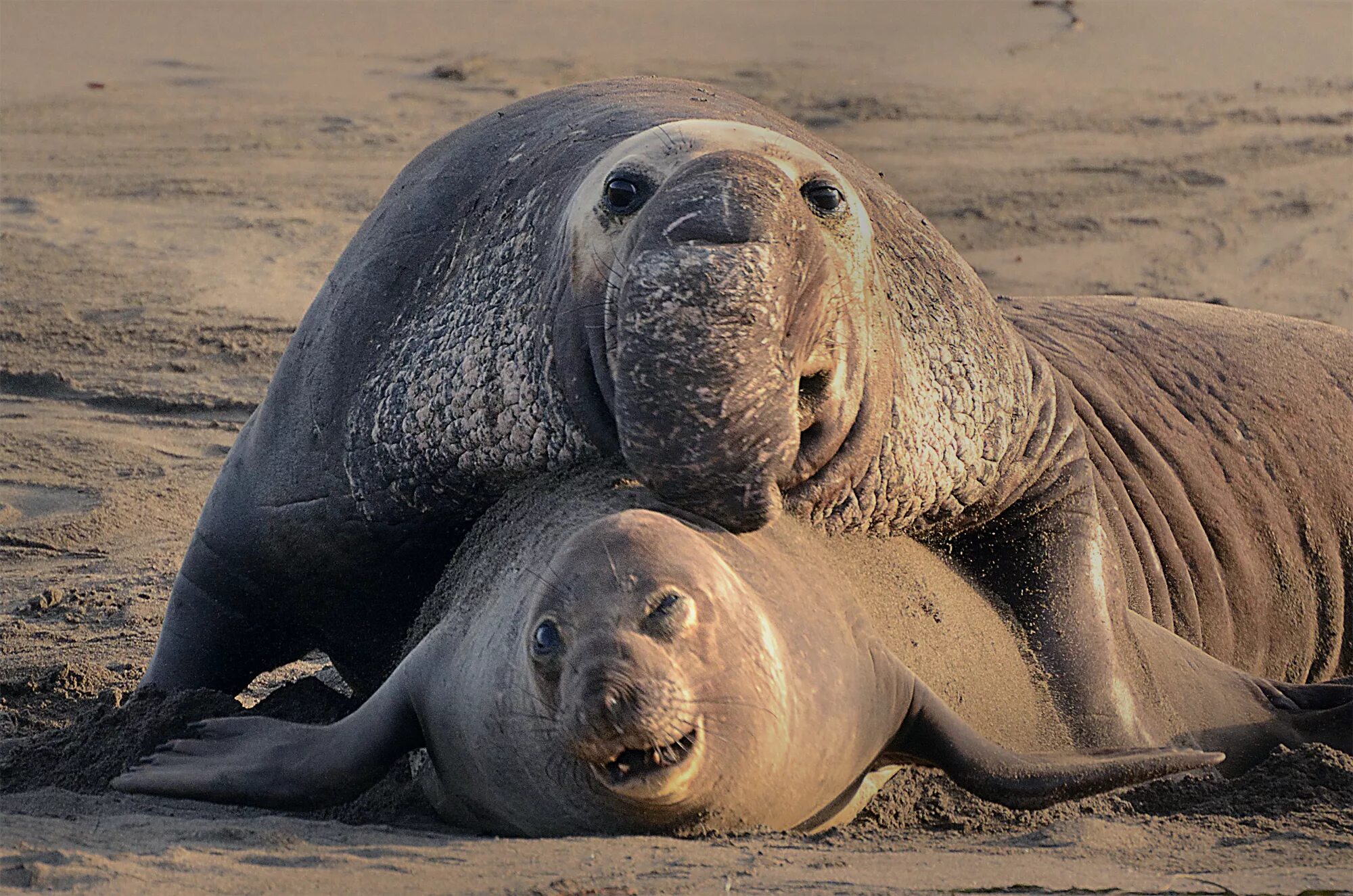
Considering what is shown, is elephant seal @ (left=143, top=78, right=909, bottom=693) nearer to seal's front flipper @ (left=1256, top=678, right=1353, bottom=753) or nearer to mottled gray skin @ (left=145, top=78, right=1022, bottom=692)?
mottled gray skin @ (left=145, top=78, right=1022, bottom=692)

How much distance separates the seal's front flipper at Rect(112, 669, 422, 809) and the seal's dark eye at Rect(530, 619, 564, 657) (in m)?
0.53

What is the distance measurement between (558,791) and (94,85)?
10976mm

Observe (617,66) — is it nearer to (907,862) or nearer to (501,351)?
(501,351)

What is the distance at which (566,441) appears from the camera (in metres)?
3.45

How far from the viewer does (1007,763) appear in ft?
10.6

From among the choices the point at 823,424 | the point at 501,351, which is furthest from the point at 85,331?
the point at 823,424

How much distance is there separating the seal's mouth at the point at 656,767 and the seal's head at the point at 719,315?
18.9 inches

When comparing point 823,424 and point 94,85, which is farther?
point 94,85

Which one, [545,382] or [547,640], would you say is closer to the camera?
[547,640]

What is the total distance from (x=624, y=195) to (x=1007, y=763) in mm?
1241

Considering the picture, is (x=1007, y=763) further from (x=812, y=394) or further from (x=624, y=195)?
(x=624, y=195)

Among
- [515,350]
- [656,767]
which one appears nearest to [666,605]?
[656,767]

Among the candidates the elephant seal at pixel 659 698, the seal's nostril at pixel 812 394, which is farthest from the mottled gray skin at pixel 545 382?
the elephant seal at pixel 659 698

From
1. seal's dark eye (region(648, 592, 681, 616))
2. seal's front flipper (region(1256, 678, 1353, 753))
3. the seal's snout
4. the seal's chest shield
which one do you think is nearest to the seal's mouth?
the seal's snout
